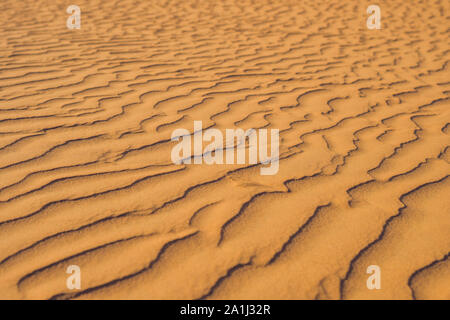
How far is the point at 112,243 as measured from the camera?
180 cm

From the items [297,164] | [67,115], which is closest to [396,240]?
[297,164]

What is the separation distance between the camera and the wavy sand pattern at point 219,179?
1.68 meters

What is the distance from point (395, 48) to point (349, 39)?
731 mm

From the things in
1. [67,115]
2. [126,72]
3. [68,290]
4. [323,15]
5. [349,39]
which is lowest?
[68,290]

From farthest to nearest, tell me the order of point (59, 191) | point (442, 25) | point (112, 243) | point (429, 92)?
point (442, 25)
point (429, 92)
point (59, 191)
point (112, 243)

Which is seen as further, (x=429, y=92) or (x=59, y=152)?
(x=429, y=92)

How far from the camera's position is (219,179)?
2.34m

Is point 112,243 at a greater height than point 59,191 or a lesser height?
lesser

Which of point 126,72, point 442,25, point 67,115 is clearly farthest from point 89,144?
point 442,25

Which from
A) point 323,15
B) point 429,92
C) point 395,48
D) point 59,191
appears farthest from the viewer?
point 323,15

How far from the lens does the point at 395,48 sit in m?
5.80

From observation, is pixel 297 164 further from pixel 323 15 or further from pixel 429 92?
pixel 323 15

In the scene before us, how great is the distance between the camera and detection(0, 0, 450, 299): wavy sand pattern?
168 cm

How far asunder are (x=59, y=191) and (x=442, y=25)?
752 centimetres
